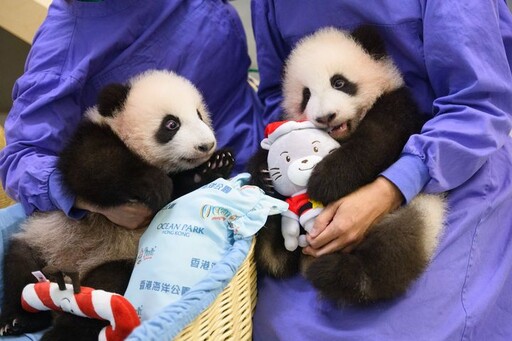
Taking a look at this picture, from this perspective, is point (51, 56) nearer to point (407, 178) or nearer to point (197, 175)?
point (197, 175)

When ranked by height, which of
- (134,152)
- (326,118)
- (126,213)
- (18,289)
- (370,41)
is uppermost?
(370,41)

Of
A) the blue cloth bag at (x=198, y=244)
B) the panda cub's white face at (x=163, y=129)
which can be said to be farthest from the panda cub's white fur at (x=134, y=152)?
the blue cloth bag at (x=198, y=244)

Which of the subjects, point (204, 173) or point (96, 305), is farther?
point (204, 173)

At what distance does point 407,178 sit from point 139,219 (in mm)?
752

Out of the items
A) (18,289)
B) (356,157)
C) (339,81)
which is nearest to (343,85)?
(339,81)

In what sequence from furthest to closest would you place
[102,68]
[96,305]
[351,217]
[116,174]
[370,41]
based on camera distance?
1. [102,68]
2. [370,41]
3. [116,174]
4. [351,217]
5. [96,305]

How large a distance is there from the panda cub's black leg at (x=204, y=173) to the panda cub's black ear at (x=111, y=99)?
269mm

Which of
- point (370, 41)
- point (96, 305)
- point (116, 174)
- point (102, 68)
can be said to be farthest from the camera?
point (102, 68)

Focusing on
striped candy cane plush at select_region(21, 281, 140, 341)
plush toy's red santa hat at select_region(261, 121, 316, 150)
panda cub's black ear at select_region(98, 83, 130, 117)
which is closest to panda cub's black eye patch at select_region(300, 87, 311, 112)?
plush toy's red santa hat at select_region(261, 121, 316, 150)

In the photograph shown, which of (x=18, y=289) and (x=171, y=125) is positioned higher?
(x=171, y=125)

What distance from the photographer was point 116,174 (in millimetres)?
1343

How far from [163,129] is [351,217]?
1.98 ft

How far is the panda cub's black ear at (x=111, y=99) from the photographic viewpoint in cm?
148

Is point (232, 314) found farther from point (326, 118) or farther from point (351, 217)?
point (326, 118)
